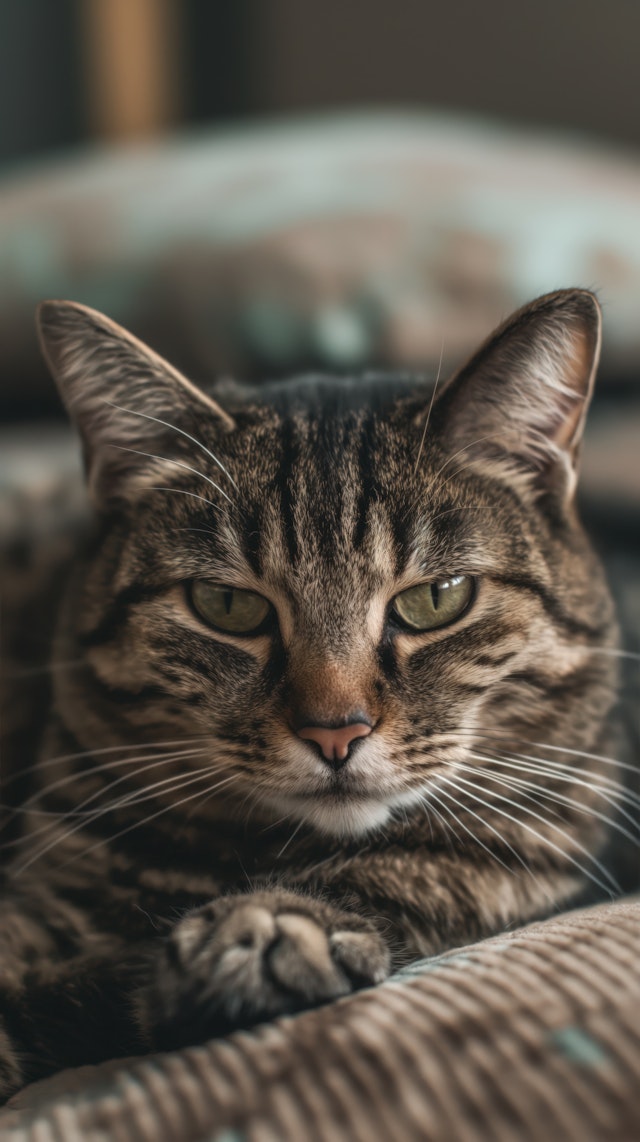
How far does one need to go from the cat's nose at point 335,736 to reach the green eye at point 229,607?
0.13 meters

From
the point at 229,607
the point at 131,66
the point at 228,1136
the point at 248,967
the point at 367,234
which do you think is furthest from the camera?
the point at 131,66

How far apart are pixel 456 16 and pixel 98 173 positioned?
43.8 inches

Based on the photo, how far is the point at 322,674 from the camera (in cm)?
81

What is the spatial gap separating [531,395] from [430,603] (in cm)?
22

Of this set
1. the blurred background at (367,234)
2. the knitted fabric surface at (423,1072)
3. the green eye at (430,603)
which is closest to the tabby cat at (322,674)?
the green eye at (430,603)

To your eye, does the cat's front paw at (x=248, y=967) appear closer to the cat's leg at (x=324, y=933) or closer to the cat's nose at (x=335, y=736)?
the cat's leg at (x=324, y=933)

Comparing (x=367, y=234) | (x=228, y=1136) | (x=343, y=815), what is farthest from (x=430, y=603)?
(x=367, y=234)

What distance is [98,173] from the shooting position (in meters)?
1.84

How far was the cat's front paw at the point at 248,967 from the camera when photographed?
2.21ft

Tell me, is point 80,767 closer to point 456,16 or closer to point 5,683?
point 5,683

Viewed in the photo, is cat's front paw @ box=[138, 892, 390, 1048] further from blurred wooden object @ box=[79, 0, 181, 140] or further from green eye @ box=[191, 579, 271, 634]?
blurred wooden object @ box=[79, 0, 181, 140]

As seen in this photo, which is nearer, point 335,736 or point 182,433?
point 335,736

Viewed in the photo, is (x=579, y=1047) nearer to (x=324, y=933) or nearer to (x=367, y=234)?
(x=324, y=933)

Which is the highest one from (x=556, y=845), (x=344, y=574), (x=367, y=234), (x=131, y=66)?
(x=131, y=66)
